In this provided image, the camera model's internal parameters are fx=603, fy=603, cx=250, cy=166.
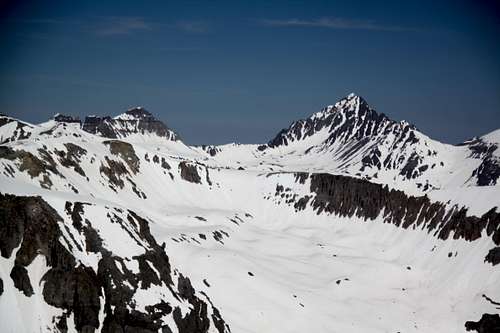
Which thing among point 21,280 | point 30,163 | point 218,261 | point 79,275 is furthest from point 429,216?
point 21,280

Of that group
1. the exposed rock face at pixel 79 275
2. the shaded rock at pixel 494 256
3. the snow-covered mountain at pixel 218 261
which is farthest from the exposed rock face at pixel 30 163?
the shaded rock at pixel 494 256

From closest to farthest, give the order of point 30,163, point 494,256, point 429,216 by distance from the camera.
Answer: point 494,256 → point 30,163 → point 429,216

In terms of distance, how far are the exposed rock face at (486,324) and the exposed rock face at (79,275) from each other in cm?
5222

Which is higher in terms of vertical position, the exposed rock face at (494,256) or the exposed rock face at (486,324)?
the exposed rock face at (494,256)

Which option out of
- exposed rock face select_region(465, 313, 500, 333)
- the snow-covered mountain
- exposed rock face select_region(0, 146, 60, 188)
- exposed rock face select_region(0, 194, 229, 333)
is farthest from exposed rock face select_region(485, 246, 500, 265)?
exposed rock face select_region(0, 146, 60, 188)

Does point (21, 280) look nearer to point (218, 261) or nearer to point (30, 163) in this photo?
point (218, 261)

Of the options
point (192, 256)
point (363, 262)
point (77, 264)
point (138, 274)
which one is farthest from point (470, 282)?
point (77, 264)

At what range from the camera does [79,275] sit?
7481 cm

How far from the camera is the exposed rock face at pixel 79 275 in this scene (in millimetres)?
72812

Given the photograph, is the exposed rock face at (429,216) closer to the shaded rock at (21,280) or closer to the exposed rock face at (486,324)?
the exposed rock face at (486,324)

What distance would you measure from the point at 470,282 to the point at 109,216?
7615 centimetres

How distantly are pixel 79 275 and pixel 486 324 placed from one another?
2853 inches

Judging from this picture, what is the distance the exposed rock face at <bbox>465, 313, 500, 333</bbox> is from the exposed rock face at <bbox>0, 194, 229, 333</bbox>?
52.2 meters

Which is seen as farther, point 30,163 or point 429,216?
point 429,216
